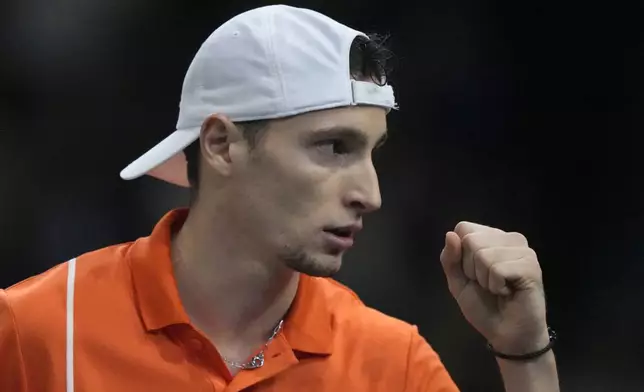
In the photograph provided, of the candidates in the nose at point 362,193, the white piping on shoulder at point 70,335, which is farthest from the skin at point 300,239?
the white piping on shoulder at point 70,335

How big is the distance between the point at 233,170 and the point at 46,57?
0.49 metres

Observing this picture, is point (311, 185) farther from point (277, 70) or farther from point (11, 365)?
point (11, 365)

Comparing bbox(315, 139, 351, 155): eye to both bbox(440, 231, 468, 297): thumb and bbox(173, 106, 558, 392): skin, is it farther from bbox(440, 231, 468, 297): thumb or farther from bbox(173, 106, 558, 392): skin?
bbox(440, 231, 468, 297): thumb

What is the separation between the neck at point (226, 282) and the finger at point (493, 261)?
0.23m

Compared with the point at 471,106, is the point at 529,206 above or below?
below

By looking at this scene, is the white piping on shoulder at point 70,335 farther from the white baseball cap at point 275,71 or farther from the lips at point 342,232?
the lips at point 342,232

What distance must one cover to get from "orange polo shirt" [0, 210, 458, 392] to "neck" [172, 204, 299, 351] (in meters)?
0.02

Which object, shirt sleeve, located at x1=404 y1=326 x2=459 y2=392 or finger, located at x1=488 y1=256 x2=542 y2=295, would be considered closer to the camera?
finger, located at x1=488 y1=256 x2=542 y2=295

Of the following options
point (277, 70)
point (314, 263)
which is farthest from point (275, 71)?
point (314, 263)

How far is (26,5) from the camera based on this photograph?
48.2 inches

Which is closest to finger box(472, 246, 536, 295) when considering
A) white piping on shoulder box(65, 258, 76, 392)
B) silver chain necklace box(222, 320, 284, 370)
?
silver chain necklace box(222, 320, 284, 370)

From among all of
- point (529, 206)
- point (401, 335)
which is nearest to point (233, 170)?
point (401, 335)

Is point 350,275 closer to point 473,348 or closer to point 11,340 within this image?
point 473,348

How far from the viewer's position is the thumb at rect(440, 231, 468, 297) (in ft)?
3.01
